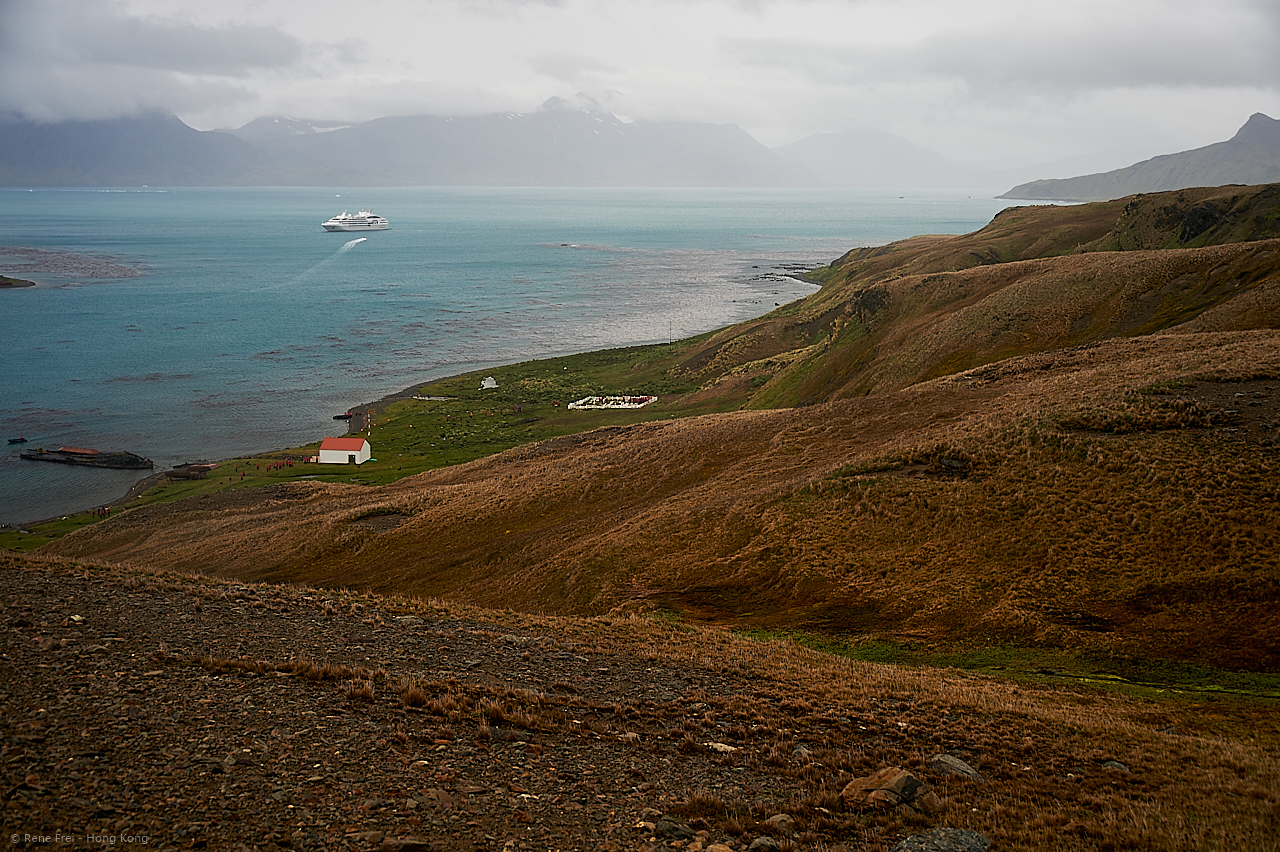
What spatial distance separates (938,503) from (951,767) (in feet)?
45.9

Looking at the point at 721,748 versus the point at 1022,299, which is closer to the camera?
the point at 721,748

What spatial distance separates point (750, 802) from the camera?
421 inches

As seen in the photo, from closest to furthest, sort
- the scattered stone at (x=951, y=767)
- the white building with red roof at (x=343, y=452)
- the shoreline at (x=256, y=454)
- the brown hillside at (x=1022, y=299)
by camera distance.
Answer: the scattered stone at (x=951, y=767)
the brown hillside at (x=1022, y=299)
the shoreline at (x=256, y=454)
the white building with red roof at (x=343, y=452)

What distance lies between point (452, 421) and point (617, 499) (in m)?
42.2

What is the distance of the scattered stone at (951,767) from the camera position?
1153cm

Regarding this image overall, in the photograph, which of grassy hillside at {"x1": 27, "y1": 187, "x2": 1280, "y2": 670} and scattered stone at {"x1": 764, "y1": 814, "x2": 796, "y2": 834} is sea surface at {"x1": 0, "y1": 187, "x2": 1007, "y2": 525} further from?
scattered stone at {"x1": 764, "y1": 814, "x2": 796, "y2": 834}

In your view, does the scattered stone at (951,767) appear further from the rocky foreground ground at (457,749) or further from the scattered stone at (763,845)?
the scattered stone at (763,845)

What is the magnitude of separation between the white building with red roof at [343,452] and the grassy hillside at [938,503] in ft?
10.4

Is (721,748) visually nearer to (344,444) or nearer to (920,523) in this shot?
(920,523)

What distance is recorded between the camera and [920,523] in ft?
79.3

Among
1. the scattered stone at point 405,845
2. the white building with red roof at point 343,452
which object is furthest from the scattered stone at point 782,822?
the white building with red roof at point 343,452

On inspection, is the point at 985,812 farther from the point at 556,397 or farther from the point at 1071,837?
the point at 556,397

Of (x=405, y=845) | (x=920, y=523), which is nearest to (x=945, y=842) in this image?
(x=405, y=845)

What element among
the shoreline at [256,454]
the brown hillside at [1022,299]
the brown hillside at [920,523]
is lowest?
the shoreline at [256,454]
